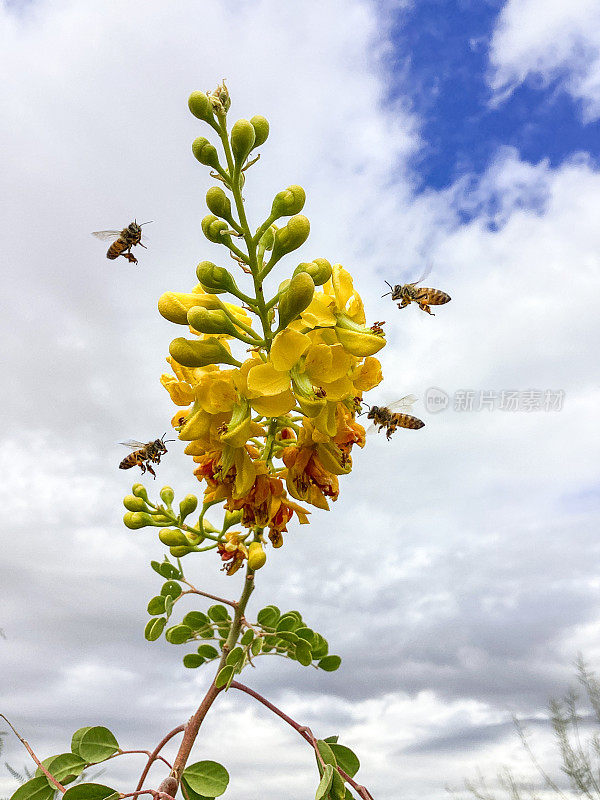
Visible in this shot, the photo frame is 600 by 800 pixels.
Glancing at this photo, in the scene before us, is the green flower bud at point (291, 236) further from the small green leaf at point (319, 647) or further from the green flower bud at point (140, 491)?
the small green leaf at point (319, 647)

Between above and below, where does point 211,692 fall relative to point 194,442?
below

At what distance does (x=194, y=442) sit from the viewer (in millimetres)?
1840

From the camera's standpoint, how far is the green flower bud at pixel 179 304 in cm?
174

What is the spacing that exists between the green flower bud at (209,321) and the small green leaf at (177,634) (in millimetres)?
1157

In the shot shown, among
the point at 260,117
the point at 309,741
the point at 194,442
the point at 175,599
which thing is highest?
the point at 260,117

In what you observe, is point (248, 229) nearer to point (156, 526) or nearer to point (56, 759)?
point (156, 526)

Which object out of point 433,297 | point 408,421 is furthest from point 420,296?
point 408,421

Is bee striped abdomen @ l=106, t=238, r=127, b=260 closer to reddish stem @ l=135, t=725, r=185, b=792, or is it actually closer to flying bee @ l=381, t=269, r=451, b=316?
flying bee @ l=381, t=269, r=451, b=316

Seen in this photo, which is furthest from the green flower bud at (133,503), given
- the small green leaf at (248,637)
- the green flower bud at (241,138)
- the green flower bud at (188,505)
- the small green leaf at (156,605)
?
the green flower bud at (241,138)

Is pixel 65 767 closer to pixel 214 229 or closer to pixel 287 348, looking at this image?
pixel 287 348

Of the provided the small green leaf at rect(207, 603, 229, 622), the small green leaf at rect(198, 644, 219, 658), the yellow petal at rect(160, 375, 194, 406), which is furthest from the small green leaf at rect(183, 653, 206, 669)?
the yellow petal at rect(160, 375, 194, 406)

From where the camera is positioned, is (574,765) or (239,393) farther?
(574,765)

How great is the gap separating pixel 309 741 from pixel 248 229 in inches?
61.7

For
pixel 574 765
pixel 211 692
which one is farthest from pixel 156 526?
pixel 574 765
